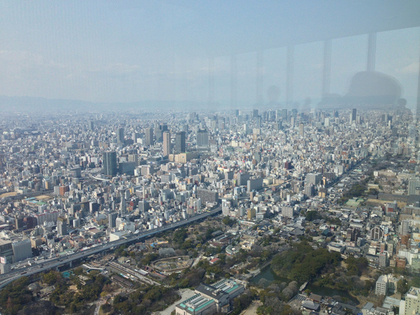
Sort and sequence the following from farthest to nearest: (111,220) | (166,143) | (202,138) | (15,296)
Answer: (202,138)
(166,143)
(111,220)
(15,296)

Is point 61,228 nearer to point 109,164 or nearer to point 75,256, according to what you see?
point 75,256

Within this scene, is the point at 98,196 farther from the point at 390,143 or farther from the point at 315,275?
the point at 390,143

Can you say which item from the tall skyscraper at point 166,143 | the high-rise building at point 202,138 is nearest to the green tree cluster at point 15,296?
the tall skyscraper at point 166,143

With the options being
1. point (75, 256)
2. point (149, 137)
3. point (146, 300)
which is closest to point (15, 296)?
point (75, 256)

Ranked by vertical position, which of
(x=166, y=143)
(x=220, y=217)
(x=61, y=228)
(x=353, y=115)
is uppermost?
(x=353, y=115)

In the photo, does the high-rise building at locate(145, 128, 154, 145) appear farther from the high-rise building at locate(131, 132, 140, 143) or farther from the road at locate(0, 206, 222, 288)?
the road at locate(0, 206, 222, 288)

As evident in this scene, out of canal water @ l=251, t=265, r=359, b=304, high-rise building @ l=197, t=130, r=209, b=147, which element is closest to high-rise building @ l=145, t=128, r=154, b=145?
high-rise building @ l=197, t=130, r=209, b=147
